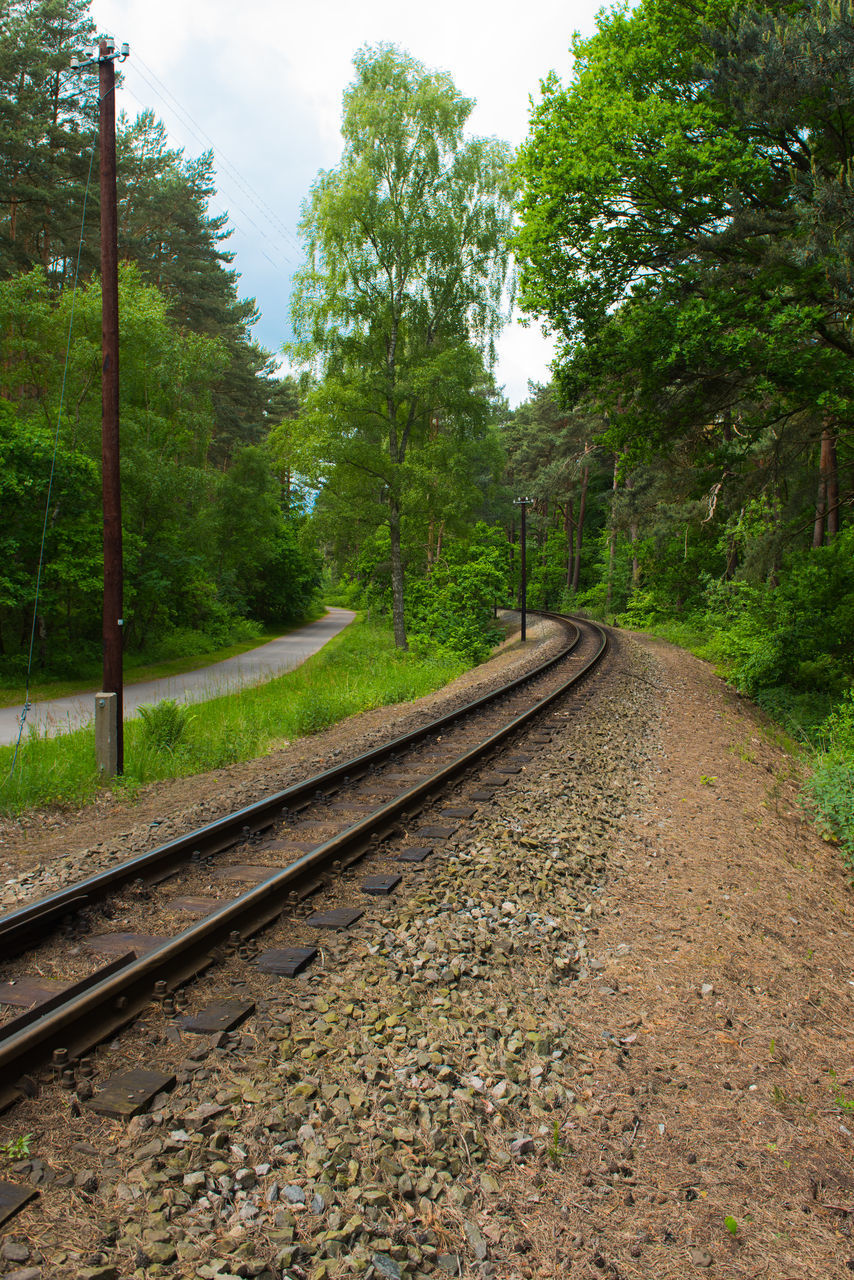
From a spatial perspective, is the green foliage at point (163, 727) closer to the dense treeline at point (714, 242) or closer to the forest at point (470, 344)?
the forest at point (470, 344)

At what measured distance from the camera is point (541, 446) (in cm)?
4891

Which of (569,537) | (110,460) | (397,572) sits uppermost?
(569,537)

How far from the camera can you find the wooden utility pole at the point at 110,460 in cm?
880

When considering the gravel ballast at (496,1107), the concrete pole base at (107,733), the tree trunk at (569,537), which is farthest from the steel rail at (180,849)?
the tree trunk at (569,537)

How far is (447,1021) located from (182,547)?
23726 millimetres

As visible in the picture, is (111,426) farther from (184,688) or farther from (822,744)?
(822,744)

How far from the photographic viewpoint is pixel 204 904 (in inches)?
189

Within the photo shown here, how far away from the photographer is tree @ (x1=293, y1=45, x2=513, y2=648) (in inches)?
803

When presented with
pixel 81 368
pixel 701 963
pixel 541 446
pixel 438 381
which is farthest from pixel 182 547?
pixel 541 446

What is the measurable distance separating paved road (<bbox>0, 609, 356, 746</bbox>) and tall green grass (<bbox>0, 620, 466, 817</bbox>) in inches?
35.9

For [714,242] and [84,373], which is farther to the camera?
[84,373]

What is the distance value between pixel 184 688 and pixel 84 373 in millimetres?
9949

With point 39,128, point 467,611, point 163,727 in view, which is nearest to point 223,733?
point 163,727

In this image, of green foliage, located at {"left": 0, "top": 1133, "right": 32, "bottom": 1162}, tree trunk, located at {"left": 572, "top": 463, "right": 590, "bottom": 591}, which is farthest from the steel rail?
tree trunk, located at {"left": 572, "top": 463, "right": 590, "bottom": 591}
